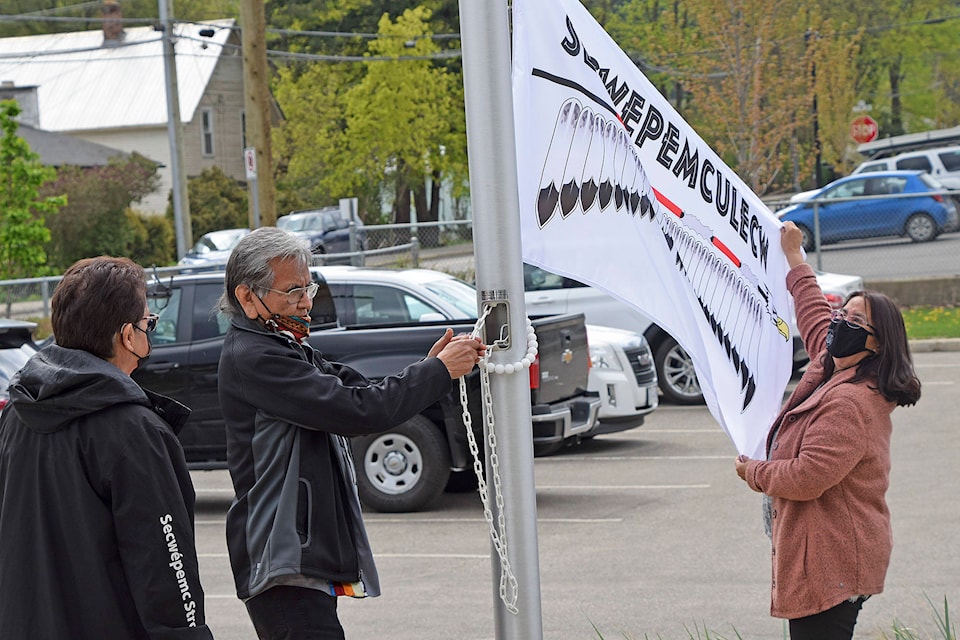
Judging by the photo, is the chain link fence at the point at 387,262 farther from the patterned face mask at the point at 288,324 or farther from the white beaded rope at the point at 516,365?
the white beaded rope at the point at 516,365

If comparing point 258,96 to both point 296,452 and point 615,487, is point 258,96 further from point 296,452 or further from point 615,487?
point 296,452

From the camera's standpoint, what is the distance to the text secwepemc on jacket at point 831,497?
413 centimetres

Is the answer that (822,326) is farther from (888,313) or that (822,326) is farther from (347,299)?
(347,299)

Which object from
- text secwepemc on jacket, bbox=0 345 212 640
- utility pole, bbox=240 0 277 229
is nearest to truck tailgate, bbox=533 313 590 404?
text secwepemc on jacket, bbox=0 345 212 640

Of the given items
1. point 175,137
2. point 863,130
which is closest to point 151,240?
point 175,137

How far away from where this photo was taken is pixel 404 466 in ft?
33.0

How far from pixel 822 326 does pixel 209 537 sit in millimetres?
6187

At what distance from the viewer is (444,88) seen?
4462cm

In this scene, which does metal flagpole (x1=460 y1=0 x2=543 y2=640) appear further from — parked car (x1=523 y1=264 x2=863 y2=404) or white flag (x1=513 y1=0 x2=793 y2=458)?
parked car (x1=523 y1=264 x2=863 y2=404)

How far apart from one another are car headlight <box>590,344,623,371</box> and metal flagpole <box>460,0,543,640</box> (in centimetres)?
855

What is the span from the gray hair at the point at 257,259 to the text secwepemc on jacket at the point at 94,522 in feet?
2.10

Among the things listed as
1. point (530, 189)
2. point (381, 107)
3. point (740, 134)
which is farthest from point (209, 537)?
point (381, 107)

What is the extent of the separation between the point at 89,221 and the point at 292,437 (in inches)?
1441

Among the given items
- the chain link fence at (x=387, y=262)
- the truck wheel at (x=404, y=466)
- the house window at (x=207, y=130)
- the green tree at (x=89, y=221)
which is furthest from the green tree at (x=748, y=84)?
the house window at (x=207, y=130)
